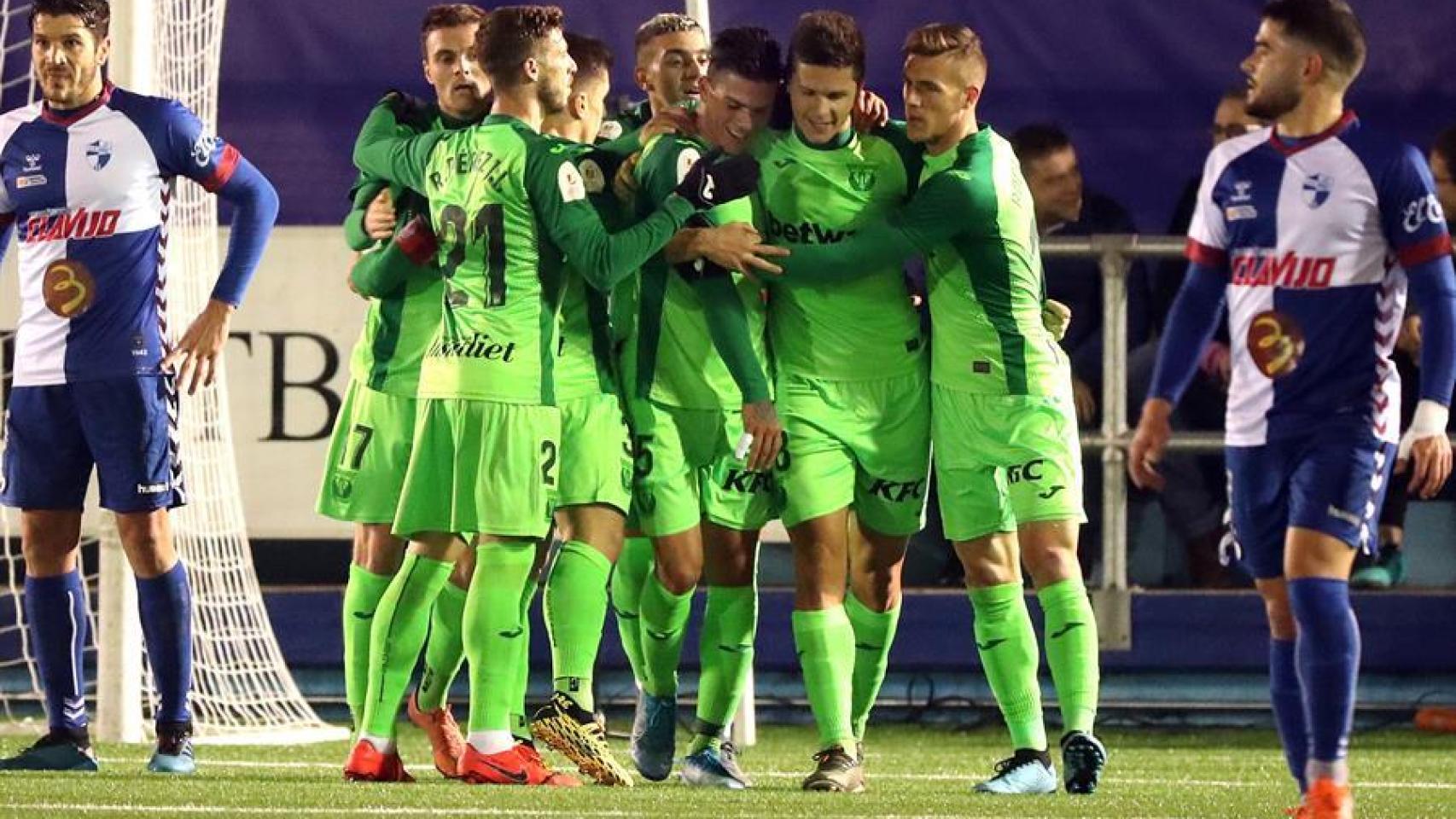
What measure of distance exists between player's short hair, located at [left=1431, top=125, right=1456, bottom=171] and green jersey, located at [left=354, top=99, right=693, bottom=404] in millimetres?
3883

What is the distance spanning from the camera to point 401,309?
26.3 ft

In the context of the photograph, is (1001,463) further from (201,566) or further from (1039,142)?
(201,566)

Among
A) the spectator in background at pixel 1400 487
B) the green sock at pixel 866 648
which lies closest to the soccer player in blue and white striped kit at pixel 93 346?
the green sock at pixel 866 648

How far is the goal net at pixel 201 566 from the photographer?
9320 mm

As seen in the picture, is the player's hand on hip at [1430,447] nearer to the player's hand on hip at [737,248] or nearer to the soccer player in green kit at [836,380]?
the soccer player in green kit at [836,380]

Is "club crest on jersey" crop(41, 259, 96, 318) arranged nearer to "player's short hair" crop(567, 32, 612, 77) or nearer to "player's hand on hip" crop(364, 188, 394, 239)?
"player's hand on hip" crop(364, 188, 394, 239)

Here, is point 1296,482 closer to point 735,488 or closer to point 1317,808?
point 1317,808

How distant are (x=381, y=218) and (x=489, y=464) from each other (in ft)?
3.12

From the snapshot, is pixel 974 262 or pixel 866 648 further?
pixel 866 648

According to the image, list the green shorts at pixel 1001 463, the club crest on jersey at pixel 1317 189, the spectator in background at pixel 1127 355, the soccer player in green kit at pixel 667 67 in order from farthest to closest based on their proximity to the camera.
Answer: the spectator in background at pixel 1127 355
the soccer player in green kit at pixel 667 67
the green shorts at pixel 1001 463
the club crest on jersey at pixel 1317 189

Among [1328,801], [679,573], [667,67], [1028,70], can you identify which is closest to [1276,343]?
[1328,801]

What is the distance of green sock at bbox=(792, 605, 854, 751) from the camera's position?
24.5 feet

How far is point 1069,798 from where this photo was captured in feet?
23.9

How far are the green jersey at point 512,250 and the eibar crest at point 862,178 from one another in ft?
1.80
